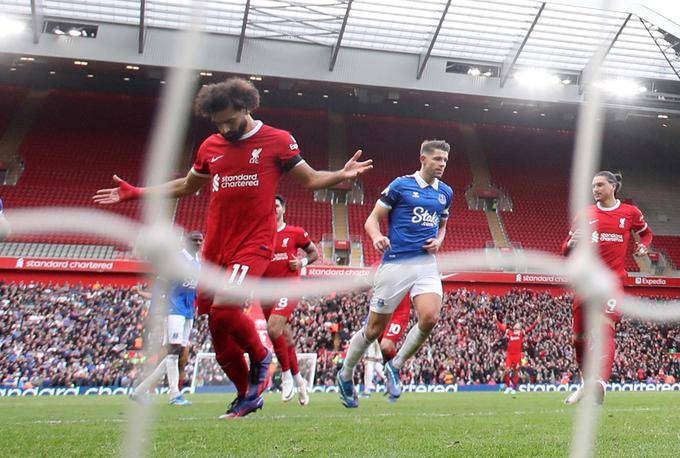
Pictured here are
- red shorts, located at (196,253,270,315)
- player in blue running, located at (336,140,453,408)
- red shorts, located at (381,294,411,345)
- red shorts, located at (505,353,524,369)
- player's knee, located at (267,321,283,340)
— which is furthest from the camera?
red shorts, located at (505,353,524,369)

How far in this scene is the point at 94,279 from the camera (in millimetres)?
24156

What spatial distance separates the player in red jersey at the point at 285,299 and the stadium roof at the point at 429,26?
16.4 meters

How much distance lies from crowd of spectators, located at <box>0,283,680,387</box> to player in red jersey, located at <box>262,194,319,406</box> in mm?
8902

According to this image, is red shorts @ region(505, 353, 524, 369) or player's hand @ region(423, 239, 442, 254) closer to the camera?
player's hand @ region(423, 239, 442, 254)

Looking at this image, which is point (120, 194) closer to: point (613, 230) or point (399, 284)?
point (399, 284)

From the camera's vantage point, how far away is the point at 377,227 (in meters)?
6.74

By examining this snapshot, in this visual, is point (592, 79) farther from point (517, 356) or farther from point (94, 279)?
Result: point (94, 279)

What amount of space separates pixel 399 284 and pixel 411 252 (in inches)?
13.6

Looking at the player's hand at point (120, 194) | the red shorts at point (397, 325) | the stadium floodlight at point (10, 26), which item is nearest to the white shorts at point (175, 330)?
the red shorts at point (397, 325)

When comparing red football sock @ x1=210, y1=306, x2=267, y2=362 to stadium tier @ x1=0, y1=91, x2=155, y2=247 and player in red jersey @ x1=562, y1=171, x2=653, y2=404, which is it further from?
stadium tier @ x1=0, y1=91, x2=155, y2=247

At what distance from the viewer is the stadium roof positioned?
81.9ft

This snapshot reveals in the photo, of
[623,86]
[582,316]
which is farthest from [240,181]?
[623,86]

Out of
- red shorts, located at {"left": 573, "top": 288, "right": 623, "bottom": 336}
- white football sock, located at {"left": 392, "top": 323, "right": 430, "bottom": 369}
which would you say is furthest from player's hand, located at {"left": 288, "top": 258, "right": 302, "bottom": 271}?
→ red shorts, located at {"left": 573, "top": 288, "right": 623, "bottom": 336}

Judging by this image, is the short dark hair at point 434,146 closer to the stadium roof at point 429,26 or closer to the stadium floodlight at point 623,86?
the stadium roof at point 429,26
